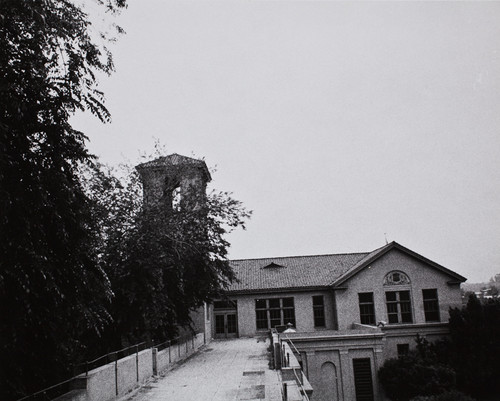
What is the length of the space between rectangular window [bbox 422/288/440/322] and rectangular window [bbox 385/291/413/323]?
123 centimetres

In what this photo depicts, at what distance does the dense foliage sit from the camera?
24.9 meters

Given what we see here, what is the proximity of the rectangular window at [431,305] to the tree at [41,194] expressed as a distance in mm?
28857

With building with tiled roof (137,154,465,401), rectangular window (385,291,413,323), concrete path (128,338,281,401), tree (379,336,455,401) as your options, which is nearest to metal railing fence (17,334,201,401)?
concrete path (128,338,281,401)

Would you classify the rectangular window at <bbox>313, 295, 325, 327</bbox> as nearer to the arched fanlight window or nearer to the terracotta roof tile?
the terracotta roof tile

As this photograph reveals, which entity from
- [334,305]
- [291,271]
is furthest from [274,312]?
[334,305]

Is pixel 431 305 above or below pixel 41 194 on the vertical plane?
below

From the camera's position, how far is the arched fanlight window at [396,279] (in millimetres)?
32281

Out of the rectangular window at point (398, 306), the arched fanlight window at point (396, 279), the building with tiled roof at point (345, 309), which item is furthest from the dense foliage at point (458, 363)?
the arched fanlight window at point (396, 279)

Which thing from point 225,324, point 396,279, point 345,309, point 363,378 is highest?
point 396,279

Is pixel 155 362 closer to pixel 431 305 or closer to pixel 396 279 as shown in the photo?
pixel 396 279

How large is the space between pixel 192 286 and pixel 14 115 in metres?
16.3

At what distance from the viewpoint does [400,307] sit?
32094 millimetres

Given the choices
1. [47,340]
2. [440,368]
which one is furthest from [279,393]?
[440,368]

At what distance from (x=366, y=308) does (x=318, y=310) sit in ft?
12.3
